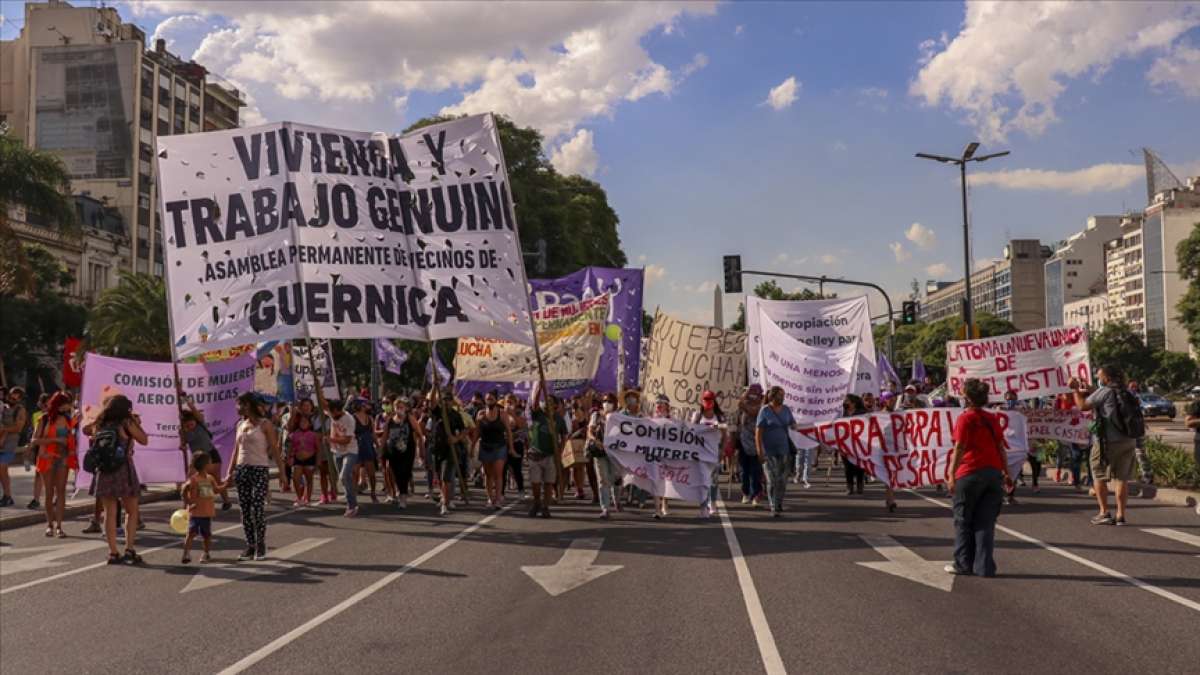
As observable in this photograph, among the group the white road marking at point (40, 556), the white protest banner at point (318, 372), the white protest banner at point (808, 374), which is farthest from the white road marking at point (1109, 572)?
the white protest banner at point (318, 372)

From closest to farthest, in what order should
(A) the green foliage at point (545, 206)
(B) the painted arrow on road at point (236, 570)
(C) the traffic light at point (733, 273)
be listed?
(B) the painted arrow on road at point (236, 570) < (C) the traffic light at point (733, 273) < (A) the green foliage at point (545, 206)

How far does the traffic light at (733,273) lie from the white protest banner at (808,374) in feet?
63.2

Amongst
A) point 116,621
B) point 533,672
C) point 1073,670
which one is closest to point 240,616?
point 116,621

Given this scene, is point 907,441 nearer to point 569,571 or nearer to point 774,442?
point 774,442

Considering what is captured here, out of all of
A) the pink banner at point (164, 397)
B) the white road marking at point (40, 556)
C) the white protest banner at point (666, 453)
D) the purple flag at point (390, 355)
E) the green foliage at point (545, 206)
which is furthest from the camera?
the green foliage at point (545, 206)

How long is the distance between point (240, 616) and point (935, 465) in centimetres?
899

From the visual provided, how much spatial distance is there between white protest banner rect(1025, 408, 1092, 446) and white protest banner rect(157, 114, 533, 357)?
9.47m

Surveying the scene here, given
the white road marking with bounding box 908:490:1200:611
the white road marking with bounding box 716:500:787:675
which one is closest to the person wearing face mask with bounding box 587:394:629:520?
the white road marking with bounding box 716:500:787:675

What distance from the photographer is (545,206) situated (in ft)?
167

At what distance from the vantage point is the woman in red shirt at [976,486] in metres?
10.1

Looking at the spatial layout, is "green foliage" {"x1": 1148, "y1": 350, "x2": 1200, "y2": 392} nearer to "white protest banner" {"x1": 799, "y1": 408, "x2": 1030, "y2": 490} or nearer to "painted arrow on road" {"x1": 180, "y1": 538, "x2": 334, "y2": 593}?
"white protest banner" {"x1": 799, "y1": 408, "x2": 1030, "y2": 490}

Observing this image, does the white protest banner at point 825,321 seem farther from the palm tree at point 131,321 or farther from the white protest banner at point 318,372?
the palm tree at point 131,321

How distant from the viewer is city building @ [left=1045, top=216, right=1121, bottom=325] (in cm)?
17362

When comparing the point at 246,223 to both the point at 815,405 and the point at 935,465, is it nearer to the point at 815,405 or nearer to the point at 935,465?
the point at 935,465
